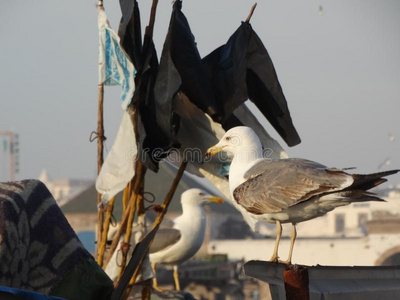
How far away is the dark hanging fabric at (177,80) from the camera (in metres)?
5.08

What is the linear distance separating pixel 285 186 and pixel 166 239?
5.24 m

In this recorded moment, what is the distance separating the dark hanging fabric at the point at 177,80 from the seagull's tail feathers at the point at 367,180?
1.72 metres

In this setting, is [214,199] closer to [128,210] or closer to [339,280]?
[128,210]

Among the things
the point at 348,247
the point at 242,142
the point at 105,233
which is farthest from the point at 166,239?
the point at 348,247

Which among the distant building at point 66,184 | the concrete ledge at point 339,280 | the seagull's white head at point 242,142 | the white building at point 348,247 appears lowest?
the distant building at point 66,184

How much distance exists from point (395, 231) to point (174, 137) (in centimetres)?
5790

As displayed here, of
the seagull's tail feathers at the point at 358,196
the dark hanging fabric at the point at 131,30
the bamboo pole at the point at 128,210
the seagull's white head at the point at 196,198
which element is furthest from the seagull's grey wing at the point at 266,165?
the seagull's white head at the point at 196,198

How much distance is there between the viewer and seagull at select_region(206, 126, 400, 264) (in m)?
3.59

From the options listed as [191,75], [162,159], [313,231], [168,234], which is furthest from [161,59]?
[313,231]

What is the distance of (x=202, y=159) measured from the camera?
5.61 meters

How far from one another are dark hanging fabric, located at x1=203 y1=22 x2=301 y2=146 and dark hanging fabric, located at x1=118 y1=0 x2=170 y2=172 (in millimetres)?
311

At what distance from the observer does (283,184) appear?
3922 millimetres

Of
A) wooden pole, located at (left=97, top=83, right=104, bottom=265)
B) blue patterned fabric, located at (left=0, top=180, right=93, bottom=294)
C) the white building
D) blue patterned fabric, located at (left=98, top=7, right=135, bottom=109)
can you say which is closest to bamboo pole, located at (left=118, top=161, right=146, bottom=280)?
wooden pole, located at (left=97, top=83, right=104, bottom=265)

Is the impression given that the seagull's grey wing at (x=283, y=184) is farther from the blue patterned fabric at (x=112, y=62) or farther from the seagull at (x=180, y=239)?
the seagull at (x=180, y=239)
